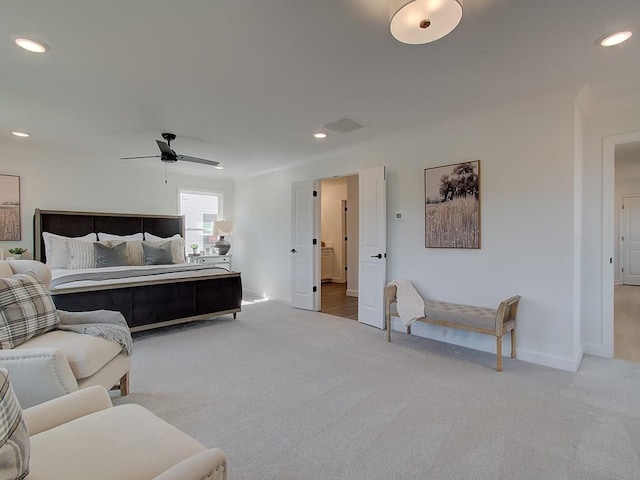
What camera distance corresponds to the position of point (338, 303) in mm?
5910

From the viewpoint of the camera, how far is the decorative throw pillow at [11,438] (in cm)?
67

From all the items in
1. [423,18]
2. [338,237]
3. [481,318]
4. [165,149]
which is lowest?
[481,318]

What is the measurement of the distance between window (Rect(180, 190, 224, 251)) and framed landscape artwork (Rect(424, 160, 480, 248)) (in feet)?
15.0

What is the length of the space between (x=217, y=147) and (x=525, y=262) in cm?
416

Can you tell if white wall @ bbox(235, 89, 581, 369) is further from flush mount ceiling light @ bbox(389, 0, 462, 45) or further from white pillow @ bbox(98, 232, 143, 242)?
white pillow @ bbox(98, 232, 143, 242)

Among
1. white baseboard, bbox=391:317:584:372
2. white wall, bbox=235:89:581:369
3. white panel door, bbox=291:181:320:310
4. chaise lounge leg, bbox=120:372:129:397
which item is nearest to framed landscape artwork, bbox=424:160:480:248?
white wall, bbox=235:89:581:369

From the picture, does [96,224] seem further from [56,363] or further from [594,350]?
[594,350]

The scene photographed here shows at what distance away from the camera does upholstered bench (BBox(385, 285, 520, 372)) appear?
290cm

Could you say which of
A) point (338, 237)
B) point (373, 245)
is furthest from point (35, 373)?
point (338, 237)

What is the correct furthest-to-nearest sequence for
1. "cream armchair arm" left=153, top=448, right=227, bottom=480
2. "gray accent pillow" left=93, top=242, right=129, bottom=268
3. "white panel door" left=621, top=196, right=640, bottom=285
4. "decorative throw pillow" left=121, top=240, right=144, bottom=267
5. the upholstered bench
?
"white panel door" left=621, top=196, right=640, bottom=285 < "decorative throw pillow" left=121, top=240, right=144, bottom=267 < "gray accent pillow" left=93, top=242, right=129, bottom=268 < the upholstered bench < "cream armchair arm" left=153, top=448, right=227, bottom=480

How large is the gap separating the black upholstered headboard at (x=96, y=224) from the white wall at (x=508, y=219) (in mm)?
3990

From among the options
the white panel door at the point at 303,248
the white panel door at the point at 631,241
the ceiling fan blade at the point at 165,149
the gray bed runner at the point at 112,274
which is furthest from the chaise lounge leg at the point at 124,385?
the white panel door at the point at 631,241

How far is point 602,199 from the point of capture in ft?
10.7

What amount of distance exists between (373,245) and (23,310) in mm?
3469
